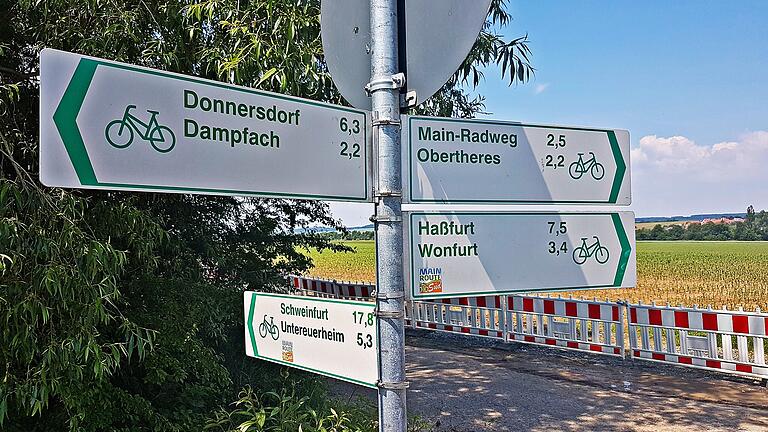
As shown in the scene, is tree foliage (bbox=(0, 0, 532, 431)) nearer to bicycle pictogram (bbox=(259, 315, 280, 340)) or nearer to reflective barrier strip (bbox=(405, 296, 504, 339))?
bicycle pictogram (bbox=(259, 315, 280, 340))

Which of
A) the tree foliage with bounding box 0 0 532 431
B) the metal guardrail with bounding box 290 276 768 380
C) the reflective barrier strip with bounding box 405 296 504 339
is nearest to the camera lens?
the tree foliage with bounding box 0 0 532 431

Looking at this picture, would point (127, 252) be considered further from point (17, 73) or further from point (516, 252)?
point (516, 252)

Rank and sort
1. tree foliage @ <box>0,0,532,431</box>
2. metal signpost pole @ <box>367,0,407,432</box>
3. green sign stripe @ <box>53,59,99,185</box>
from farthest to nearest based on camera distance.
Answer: tree foliage @ <box>0,0,532,431</box> → metal signpost pole @ <box>367,0,407,432</box> → green sign stripe @ <box>53,59,99,185</box>

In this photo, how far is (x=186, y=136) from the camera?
1.71 metres

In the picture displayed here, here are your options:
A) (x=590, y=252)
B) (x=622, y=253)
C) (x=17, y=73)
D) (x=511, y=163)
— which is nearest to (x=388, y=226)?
(x=511, y=163)

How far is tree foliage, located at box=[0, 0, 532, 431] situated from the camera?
128 inches

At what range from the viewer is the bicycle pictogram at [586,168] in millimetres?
2354

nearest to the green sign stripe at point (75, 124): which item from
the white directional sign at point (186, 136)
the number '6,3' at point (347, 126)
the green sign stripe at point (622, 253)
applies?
the white directional sign at point (186, 136)

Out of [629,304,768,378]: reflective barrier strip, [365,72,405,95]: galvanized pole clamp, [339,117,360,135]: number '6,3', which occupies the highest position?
[365,72,405,95]: galvanized pole clamp

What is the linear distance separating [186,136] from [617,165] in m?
1.56

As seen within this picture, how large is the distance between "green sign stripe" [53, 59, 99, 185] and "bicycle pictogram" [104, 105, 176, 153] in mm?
72

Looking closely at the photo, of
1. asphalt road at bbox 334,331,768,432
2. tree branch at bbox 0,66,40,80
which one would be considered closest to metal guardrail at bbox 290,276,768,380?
asphalt road at bbox 334,331,768,432

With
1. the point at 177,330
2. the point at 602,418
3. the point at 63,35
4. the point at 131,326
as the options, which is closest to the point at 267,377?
the point at 177,330

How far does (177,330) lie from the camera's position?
441 centimetres
